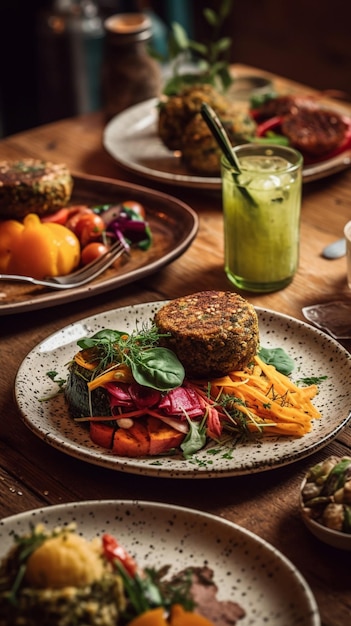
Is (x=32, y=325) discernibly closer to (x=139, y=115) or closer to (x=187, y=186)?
(x=187, y=186)

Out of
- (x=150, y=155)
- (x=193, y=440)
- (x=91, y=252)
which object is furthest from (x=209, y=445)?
(x=150, y=155)

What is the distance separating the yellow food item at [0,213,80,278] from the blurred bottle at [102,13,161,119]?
3.43ft

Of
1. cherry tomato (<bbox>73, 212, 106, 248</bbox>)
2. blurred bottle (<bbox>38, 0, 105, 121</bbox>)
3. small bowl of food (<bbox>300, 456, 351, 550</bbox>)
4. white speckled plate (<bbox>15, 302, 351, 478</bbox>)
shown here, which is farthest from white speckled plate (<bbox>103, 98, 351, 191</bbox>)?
blurred bottle (<bbox>38, 0, 105, 121</bbox>)

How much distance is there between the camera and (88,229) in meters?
2.21

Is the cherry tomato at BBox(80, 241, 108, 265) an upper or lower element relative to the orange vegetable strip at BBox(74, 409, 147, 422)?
lower

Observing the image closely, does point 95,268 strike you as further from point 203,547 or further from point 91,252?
point 203,547

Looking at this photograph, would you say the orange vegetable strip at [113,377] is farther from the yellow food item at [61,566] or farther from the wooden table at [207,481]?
the yellow food item at [61,566]

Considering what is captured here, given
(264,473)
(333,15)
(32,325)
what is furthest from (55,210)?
(333,15)

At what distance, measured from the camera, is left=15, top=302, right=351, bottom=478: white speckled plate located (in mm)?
1427

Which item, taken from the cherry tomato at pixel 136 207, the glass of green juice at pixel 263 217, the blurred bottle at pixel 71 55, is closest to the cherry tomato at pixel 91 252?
the cherry tomato at pixel 136 207

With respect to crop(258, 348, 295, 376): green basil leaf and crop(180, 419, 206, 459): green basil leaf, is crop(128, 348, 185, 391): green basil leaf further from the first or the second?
crop(258, 348, 295, 376): green basil leaf

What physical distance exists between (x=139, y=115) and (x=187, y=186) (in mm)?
592

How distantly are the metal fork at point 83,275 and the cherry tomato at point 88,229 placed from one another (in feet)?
0.17

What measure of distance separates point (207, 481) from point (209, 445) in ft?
0.20
